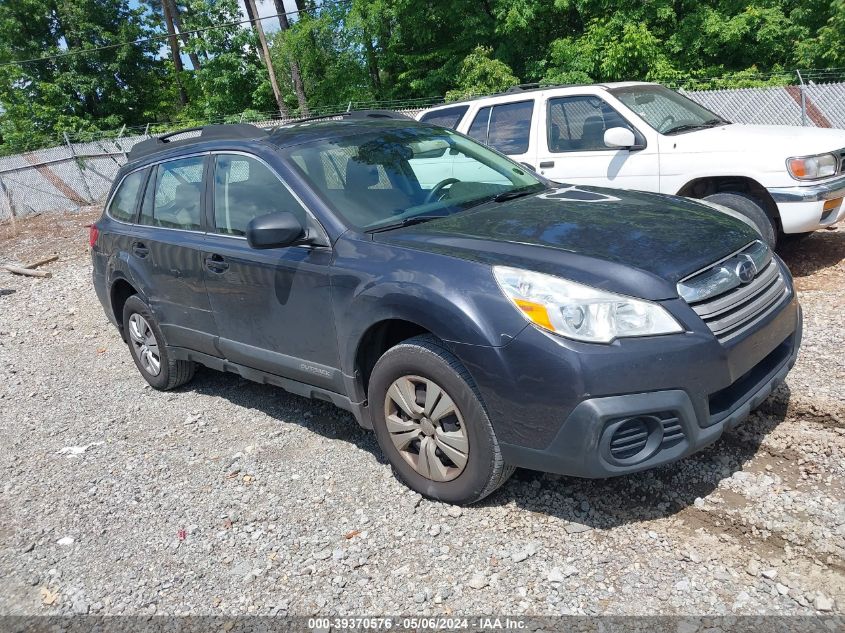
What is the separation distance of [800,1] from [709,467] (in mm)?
19086

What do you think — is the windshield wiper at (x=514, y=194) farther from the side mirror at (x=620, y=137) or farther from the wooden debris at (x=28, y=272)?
the wooden debris at (x=28, y=272)

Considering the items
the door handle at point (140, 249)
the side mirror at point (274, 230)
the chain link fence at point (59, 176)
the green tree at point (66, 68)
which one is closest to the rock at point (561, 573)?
the side mirror at point (274, 230)

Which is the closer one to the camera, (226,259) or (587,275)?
(587,275)

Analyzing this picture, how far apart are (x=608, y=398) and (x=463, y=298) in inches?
28.1

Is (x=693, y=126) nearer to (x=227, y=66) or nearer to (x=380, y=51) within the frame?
(x=380, y=51)

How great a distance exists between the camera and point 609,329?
2643 mm

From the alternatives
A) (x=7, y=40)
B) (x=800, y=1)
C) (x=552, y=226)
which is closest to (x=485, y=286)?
(x=552, y=226)

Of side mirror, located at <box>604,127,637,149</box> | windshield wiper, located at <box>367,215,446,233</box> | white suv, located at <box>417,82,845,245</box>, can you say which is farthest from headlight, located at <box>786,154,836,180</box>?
windshield wiper, located at <box>367,215,446,233</box>

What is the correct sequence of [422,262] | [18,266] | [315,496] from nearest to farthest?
[422,262]
[315,496]
[18,266]

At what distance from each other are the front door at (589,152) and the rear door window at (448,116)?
1.05 metres

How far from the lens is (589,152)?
6.62m

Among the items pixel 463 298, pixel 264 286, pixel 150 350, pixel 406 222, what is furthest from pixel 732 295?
pixel 150 350

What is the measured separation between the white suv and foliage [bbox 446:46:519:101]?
13.9m

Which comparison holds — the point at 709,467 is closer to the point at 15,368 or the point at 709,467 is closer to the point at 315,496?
the point at 315,496
